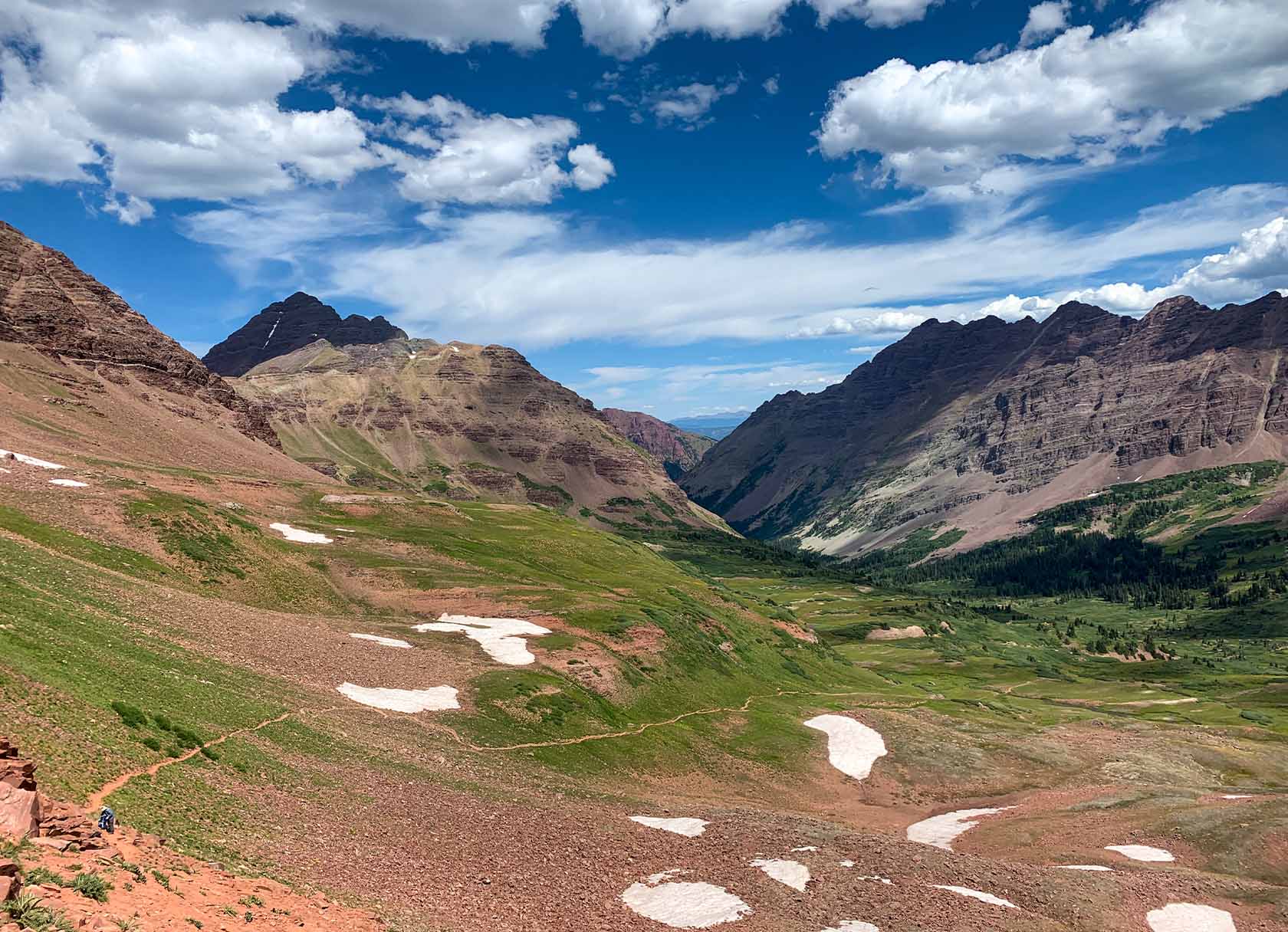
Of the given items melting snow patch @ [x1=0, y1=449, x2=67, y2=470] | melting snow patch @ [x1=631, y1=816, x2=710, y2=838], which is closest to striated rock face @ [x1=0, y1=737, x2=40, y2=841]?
melting snow patch @ [x1=631, y1=816, x2=710, y2=838]

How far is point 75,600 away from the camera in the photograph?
160 ft

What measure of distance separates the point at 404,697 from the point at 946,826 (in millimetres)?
42166

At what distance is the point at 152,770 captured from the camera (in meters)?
32.2

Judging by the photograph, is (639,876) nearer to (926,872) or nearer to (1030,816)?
(926,872)

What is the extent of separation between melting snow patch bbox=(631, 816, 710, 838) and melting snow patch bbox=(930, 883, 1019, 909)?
12.9m

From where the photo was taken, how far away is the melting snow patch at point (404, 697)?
55.2 m

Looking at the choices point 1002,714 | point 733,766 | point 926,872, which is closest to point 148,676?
point 926,872

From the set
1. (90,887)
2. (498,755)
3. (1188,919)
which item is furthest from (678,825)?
(90,887)

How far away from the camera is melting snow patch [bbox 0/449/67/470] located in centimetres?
9025

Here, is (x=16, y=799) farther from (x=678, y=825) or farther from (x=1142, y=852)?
(x=1142, y=852)

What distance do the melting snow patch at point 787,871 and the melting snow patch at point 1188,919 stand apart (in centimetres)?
1671

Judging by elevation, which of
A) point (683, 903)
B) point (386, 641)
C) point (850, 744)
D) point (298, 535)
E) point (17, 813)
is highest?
point (298, 535)

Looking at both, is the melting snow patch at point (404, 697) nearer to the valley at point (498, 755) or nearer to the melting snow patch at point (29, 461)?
the valley at point (498, 755)

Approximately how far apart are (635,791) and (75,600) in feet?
125
